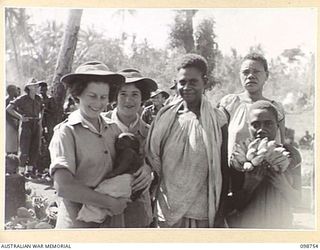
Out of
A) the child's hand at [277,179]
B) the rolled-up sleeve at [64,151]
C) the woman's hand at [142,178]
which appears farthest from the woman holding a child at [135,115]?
the child's hand at [277,179]

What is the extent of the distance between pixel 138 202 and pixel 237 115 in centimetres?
36

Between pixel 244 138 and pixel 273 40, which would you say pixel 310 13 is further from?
pixel 244 138

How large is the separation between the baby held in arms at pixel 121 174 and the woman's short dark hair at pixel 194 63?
0.23 metres

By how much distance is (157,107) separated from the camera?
1.64 m

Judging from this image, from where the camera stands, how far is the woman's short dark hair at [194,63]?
161cm

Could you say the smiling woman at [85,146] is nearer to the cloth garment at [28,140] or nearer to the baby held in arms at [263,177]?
the cloth garment at [28,140]

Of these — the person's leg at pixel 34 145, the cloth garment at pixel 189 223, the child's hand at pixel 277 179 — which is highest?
the person's leg at pixel 34 145

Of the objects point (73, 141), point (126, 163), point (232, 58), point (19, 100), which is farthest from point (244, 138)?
point (19, 100)

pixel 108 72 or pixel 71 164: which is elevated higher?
pixel 108 72

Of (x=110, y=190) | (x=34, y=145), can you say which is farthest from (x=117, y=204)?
(x=34, y=145)

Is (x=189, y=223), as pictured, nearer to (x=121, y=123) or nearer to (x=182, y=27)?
(x=121, y=123)

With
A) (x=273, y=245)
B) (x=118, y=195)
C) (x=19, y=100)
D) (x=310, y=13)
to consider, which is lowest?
(x=273, y=245)

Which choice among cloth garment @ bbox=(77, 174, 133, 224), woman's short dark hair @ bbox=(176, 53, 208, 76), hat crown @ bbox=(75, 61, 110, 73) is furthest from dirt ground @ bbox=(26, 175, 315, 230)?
woman's short dark hair @ bbox=(176, 53, 208, 76)

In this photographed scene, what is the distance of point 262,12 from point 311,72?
21cm
